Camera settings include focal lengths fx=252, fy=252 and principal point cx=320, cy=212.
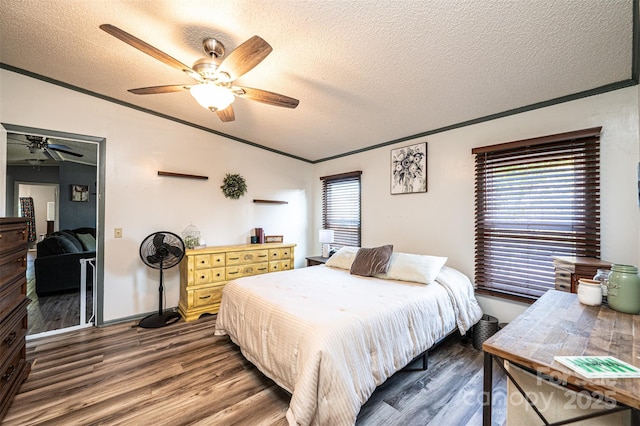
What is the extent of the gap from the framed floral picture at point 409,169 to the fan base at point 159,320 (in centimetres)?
329

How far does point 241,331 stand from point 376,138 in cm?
289

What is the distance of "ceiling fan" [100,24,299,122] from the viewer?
4.83 ft

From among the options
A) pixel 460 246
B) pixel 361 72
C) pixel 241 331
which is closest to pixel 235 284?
pixel 241 331

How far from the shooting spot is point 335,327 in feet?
5.08

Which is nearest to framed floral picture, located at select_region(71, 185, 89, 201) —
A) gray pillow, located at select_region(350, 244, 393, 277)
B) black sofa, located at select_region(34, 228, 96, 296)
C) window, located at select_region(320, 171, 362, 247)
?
black sofa, located at select_region(34, 228, 96, 296)

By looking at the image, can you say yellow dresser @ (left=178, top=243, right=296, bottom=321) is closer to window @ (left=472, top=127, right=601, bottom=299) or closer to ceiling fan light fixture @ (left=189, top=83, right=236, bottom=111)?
ceiling fan light fixture @ (left=189, top=83, right=236, bottom=111)

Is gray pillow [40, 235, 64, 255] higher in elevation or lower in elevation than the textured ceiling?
lower

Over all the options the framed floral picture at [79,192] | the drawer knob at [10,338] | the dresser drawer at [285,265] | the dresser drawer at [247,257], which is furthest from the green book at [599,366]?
the framed floral picture at [79,192]

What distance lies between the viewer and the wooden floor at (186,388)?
1.64m

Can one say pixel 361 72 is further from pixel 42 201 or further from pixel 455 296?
pixel 42 201

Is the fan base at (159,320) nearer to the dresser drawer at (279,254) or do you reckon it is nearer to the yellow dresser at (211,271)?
the yellow dresser at (211,271)

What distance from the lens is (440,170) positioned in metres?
3.09

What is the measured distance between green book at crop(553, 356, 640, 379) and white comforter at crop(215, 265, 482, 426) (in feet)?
3.18

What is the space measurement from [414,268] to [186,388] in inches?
87.5
